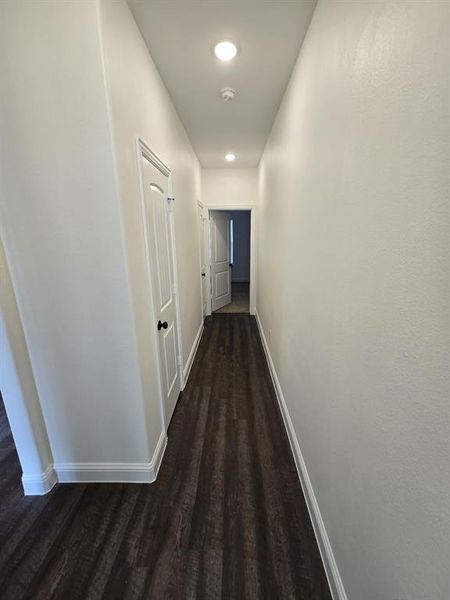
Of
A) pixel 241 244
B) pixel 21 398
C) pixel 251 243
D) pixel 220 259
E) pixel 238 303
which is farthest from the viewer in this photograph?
pixel 241 244

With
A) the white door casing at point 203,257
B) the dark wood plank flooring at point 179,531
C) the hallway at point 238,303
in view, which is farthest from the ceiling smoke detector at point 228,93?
the hallway at point 238,303

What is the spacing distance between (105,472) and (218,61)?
2843 millimetres

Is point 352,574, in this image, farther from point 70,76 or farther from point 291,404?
point 70,76

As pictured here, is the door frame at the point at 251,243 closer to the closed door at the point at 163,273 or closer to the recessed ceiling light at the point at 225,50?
the closed door at the point at 163,273

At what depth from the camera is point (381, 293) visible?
0.74m

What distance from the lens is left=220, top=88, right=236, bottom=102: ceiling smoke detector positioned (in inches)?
80.7

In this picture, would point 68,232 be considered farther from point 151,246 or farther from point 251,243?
point 251,243

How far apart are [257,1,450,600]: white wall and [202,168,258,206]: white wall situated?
3004mm

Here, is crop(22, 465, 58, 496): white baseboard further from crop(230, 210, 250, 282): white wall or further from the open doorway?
crop(230, 210, 250, 282): white wall

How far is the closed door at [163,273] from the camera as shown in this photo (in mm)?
1663

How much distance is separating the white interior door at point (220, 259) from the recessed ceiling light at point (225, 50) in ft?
9.43

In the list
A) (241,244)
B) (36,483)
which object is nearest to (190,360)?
(36,483)

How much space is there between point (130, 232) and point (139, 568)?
163cm

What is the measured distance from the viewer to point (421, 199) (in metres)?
0.58
